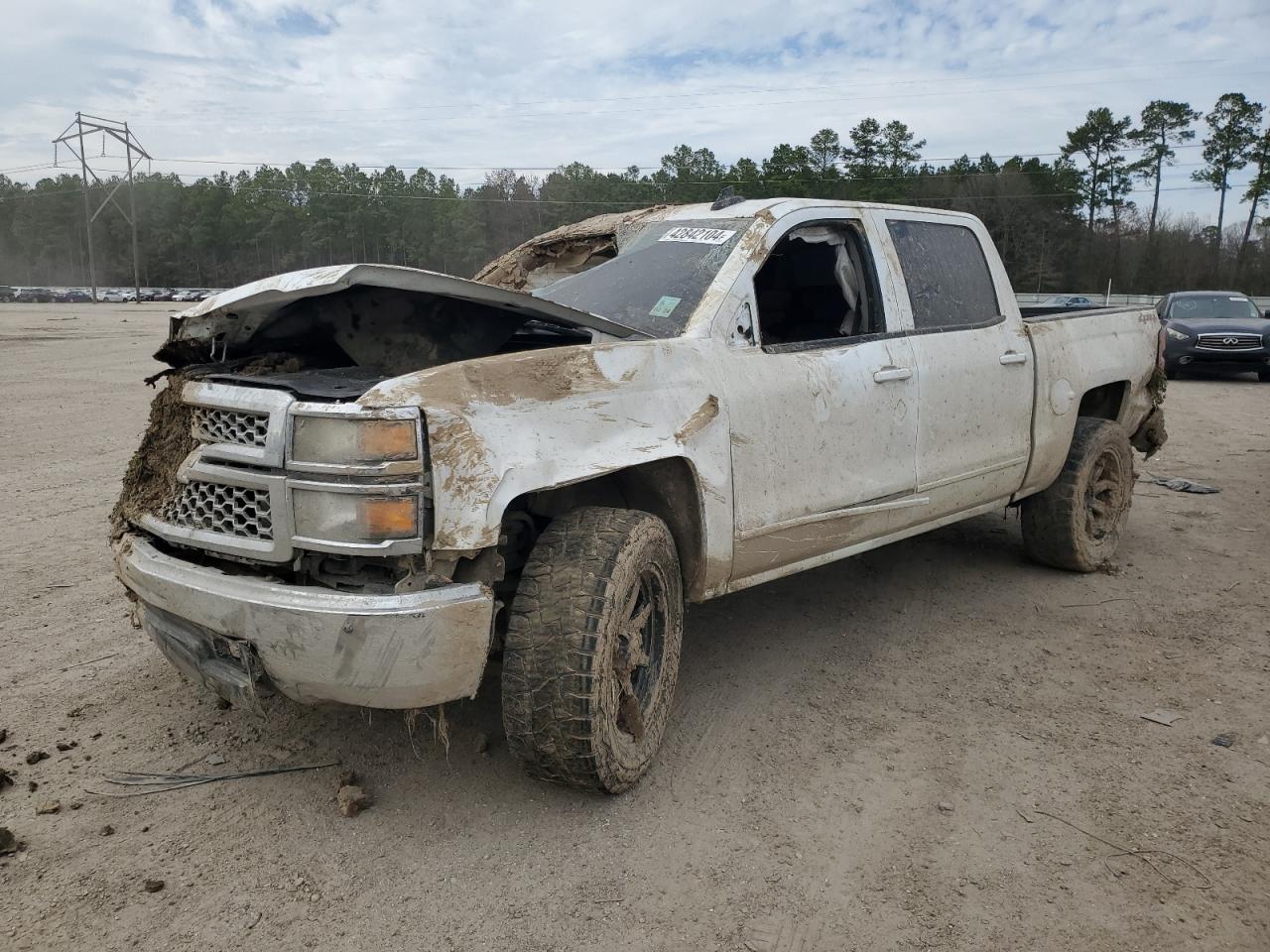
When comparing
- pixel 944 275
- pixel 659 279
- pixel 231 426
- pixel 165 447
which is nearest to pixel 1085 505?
pixel 944 275

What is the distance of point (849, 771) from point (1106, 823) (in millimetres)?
784

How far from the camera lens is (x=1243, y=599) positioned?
4.98m

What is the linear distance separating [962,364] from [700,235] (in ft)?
4.58

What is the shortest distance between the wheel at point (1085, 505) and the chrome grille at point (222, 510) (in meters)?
4.16

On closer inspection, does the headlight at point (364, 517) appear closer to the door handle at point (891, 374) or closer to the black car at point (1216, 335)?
the door handle at point (891, 374)

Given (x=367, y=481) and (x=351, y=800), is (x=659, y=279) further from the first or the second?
(x=351, y=800)

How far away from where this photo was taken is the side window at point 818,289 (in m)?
4.11

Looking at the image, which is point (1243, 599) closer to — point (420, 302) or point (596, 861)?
point (596, 861)

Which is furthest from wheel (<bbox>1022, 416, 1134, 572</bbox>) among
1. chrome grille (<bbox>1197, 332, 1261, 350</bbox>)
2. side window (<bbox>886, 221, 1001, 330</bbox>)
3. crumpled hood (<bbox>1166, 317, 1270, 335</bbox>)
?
crumpled hood (<bbox>1166, 317, 1270, 335</bbox>)

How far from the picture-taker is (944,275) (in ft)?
15.0

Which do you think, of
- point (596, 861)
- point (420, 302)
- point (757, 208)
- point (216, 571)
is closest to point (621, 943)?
point (596, 861)

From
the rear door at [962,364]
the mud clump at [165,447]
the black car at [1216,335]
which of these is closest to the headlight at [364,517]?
the mud clump at [165,447]

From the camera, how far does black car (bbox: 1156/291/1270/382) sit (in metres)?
15.6

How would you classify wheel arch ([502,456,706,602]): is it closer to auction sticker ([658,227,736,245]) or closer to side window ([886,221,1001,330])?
auction sticker ([658,227,736,245])
